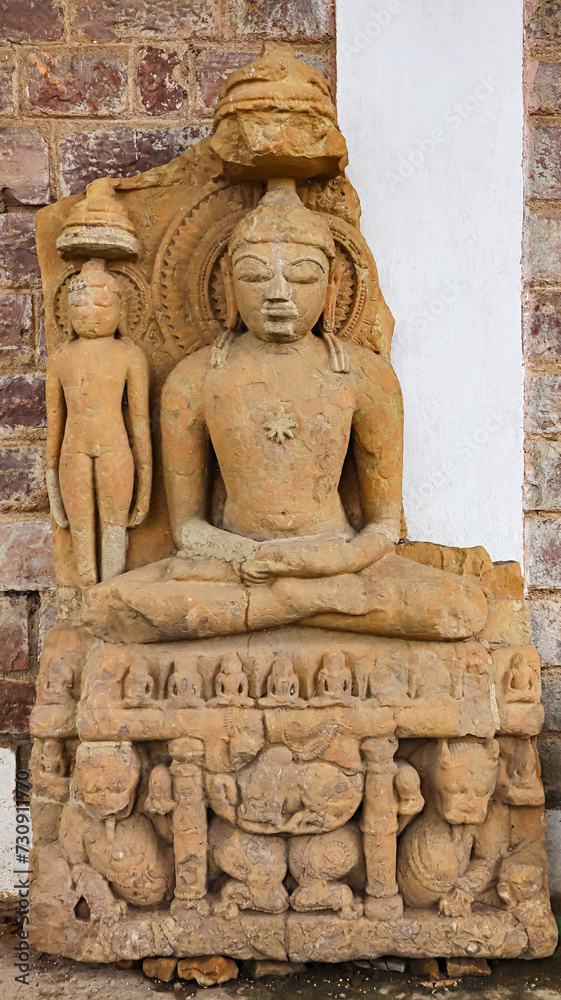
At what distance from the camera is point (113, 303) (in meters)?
2.64

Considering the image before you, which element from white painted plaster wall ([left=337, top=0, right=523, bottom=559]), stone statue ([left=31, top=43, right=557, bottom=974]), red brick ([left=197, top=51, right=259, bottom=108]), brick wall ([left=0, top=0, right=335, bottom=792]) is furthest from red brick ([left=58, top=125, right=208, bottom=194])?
white painted plaster wall ([left=337, top=0, right=523, bottom=559])

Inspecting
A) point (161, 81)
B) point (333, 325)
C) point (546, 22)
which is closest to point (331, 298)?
point (333, 325)

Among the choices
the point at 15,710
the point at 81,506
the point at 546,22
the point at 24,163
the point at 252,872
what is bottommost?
the point at 252,872

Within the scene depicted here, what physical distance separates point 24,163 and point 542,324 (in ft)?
6.46

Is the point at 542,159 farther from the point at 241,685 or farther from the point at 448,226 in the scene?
the point at 241,685

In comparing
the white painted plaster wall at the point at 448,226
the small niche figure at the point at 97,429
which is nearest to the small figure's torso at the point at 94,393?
the small niche figure at the point at 97,429

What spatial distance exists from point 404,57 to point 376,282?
0.90 metres

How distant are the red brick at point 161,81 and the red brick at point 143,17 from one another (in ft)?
0.28

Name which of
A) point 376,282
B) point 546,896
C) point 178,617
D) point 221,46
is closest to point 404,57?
point 221,46

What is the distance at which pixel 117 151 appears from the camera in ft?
10.3

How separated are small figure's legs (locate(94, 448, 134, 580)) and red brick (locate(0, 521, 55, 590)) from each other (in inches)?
23.6

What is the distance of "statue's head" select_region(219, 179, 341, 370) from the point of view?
2.45 meters

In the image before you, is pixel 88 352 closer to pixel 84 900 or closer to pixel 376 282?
pixel 376 282

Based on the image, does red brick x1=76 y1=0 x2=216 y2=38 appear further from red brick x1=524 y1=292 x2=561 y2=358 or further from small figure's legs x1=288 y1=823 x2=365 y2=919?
small figure's legs x1=288 y1=823 x2=365 y2=919
